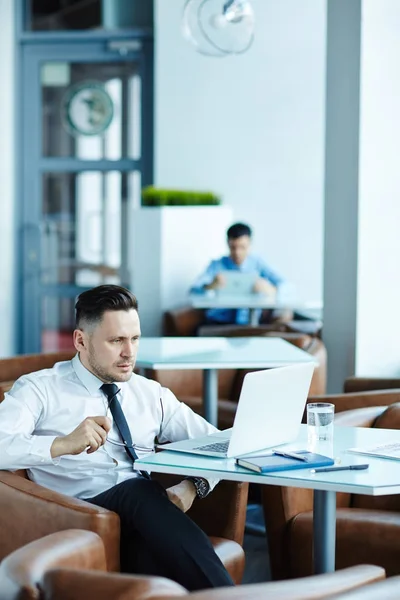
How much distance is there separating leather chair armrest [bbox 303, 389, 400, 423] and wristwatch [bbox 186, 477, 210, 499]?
1.38 meters

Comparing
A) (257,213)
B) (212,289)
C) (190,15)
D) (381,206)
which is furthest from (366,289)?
(257,213)

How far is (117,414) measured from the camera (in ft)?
10.8

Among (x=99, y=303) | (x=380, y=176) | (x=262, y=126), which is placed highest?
(x=262, y=126)

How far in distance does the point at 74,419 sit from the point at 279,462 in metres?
0.72

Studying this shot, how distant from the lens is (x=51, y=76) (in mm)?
10914

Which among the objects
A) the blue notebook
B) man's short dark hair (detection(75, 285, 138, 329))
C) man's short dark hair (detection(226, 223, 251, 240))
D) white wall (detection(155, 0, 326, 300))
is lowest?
the blue notebook

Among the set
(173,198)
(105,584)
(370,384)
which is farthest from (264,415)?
(173,198)

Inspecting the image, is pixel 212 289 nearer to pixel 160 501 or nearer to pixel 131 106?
pixel 131 106

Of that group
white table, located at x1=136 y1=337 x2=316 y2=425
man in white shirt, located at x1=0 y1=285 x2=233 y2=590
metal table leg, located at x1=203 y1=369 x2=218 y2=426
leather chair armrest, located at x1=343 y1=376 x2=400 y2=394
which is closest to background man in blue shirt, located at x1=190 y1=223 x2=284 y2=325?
white table, located at x1=136 y1=337 x2=316 y2=425

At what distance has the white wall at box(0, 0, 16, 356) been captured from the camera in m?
10.6

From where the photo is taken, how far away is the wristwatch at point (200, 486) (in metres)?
3.12

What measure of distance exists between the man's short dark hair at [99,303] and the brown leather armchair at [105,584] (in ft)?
3.39

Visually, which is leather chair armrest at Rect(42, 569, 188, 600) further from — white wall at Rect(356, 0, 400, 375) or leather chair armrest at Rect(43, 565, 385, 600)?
white wall at Rect(356, 0, 400, 375)

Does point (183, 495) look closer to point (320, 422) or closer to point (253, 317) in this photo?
point (320, 422)
